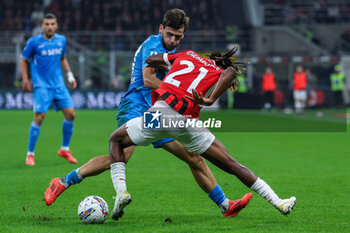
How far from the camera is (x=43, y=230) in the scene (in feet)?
16.7

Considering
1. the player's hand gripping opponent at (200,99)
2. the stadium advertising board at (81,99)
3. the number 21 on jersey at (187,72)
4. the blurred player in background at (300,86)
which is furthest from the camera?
the stadium advertising board at (81,99)

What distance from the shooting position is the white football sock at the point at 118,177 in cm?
528

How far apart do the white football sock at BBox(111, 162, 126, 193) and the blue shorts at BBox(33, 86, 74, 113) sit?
4718 millimetres

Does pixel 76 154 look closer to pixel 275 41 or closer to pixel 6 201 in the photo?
pixel 6 201

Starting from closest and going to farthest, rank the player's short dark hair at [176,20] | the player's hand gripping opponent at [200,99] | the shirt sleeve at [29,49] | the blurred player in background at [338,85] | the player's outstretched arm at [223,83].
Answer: the player's hand gripping opponent at [200,99]
the player's outstretched arm at [223,83]
the player's short dark hair at [176,20]
the shirt sleeve at [29,49]
the blurred player in background at [338,85]

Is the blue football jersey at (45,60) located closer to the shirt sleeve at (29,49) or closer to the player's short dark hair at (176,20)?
the shirt sleeve at (29,49)

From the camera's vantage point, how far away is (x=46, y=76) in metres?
10.0

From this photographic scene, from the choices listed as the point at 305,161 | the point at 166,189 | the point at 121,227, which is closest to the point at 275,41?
the point at 305,161

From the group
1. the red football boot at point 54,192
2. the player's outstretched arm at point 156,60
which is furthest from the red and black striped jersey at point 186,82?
the red football boot at point 54,192

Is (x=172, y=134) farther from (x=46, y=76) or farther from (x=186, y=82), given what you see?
(x=46, y=76)

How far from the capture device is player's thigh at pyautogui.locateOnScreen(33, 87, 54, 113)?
9.88 m

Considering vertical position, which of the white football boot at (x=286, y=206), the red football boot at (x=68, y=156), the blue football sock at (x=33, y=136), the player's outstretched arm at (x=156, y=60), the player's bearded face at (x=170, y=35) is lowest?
the red football boot at (x=68, y=156)

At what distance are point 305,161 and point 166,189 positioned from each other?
3.77m

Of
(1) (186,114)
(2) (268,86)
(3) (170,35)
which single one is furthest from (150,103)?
(2) (268,86)
